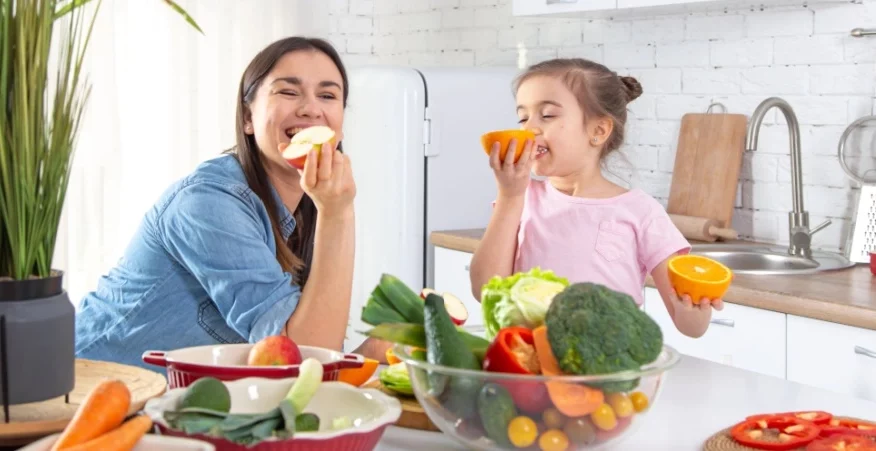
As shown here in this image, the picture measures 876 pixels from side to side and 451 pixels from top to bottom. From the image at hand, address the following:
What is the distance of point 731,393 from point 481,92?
2.43 meters

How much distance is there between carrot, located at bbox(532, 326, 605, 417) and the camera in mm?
1052

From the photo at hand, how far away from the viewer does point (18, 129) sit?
1.06 meters

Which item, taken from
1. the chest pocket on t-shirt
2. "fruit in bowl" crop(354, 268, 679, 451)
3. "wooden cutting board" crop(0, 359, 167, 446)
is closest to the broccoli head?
"fruit in bowl" crop(354, 268, 679, 451)

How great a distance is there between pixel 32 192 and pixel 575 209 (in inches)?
54.8

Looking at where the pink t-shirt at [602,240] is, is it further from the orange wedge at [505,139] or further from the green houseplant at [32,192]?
the green houseplant at [32,192]

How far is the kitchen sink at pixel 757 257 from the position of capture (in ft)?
9.83

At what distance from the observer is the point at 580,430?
43.3 inches

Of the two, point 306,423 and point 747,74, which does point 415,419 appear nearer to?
point 306,423

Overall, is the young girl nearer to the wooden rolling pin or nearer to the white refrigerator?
the wooden rolling pin

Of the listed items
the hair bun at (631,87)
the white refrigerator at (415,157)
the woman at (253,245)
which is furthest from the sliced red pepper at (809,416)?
the white refrigerator at (415,157)

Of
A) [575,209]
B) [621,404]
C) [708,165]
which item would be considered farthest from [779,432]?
[708,165]

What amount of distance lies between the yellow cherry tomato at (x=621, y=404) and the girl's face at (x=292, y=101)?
3.79 feet

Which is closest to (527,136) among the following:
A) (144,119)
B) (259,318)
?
(259,318)

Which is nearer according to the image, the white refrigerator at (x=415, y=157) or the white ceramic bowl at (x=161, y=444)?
the white ceramic bowl at (x=161, y=444)
